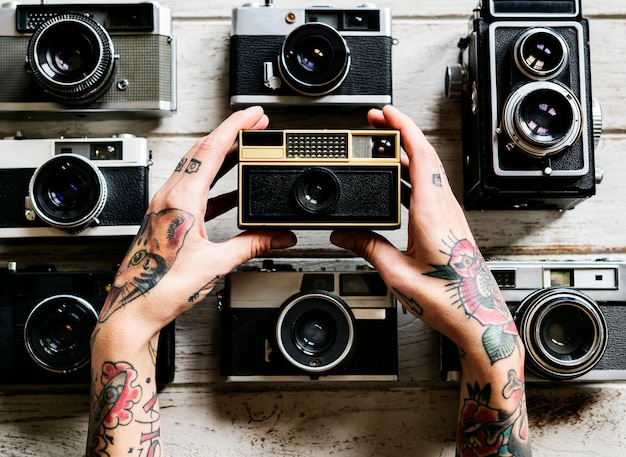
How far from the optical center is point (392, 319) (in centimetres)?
140

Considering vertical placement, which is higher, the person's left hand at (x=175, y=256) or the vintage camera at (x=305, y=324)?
the person's left hand at (x=175, y=256)

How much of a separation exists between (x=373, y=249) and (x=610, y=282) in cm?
56

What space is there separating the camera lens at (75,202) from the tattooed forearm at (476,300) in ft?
2.45

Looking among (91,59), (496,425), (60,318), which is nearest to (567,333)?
(496,425)

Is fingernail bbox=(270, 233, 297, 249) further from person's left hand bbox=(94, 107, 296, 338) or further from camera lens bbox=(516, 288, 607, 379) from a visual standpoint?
camera lens bbox=(516, 288, 607, 379)

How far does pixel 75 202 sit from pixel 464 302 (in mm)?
880

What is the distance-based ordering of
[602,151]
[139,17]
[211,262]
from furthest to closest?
1. [602,151]
2. [139,17]
3. [211,262]

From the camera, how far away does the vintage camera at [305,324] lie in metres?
1.39

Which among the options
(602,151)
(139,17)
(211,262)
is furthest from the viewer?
(602,151)

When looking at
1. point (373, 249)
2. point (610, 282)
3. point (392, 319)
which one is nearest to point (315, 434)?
point (392, 319)

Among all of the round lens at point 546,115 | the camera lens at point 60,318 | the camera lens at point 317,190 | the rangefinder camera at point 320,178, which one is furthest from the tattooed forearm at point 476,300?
the camera lens at point 60,318

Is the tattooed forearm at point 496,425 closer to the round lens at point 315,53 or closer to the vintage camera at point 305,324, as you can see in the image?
the vintage camera at point 305,324

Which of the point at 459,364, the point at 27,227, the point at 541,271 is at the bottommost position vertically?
the point at 459,364

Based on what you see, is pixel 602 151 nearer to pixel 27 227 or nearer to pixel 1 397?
pixel 27 227
